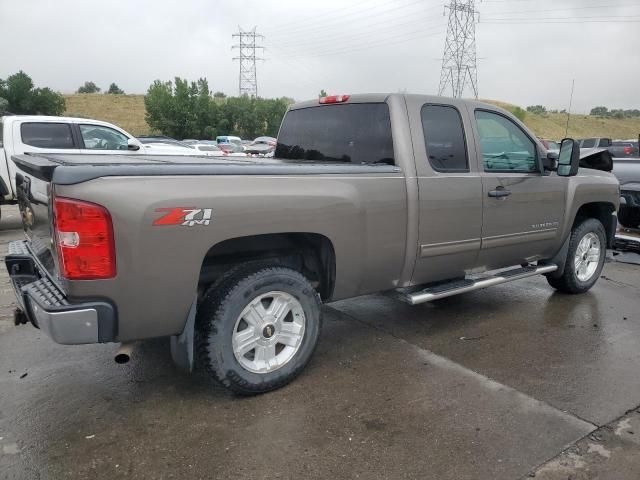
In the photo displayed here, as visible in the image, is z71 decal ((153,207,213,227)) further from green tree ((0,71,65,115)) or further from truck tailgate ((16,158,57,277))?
green tree ((0,71,65,115))

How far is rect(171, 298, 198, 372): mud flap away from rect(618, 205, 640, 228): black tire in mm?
6136

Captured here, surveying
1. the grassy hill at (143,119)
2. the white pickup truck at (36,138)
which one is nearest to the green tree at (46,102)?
the grassy hill at (143,119)

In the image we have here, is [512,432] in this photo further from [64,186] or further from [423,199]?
[64,186]

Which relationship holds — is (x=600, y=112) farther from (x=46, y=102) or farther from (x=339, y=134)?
(x=339, y=134)

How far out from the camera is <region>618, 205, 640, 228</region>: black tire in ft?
22.4

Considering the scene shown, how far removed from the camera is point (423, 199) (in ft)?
12.6

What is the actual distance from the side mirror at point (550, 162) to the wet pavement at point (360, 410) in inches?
55.5

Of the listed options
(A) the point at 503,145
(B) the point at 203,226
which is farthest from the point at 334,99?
(B) the point at 203,226

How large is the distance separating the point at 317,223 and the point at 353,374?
44.6 inches

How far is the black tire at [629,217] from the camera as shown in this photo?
6.84m

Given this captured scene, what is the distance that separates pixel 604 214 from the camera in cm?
574

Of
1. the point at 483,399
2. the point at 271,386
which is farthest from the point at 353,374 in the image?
the point at 483,399

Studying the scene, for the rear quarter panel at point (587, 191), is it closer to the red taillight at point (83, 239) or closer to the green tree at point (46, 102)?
the red taillight at point (83, 239)

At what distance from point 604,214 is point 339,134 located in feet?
Answer: 10.8
